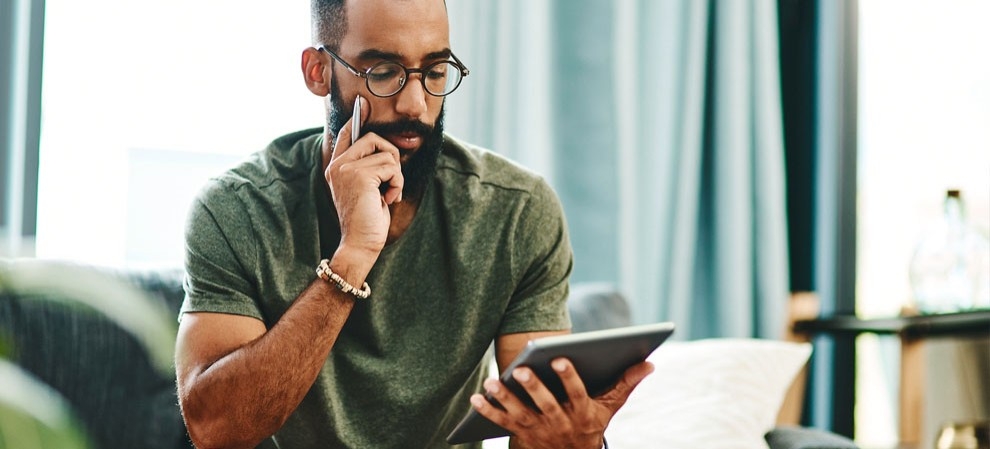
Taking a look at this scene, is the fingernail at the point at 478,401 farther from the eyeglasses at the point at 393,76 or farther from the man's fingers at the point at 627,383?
the eyeglasses at the point at 393,76

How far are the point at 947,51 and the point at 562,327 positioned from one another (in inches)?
79.4

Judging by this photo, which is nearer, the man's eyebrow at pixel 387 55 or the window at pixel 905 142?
the man's eyebrow at pixel 387 55

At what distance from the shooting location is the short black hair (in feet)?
4.50

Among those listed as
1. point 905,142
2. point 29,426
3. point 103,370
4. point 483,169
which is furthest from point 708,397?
point 905,142

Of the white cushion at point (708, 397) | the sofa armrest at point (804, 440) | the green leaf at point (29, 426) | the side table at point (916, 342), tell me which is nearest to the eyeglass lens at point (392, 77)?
the white cushion at point (708, 397)

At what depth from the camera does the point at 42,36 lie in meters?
1.92

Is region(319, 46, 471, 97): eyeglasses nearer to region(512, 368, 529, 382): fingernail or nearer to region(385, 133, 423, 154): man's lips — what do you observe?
region(385, 133, 423, 154): man's lips

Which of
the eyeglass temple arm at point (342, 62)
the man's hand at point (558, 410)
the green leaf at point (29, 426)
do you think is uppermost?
the eyeglass temple arm at point (342, 62)

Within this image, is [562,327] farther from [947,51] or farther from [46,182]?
[947,51]

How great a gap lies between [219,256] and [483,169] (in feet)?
1.38

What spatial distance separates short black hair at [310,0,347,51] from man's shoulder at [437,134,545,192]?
0.24m

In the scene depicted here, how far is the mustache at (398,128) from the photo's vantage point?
1.34 meters

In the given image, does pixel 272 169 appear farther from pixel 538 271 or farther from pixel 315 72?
pixel 538 271

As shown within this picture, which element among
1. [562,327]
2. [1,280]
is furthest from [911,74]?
[1,280]
